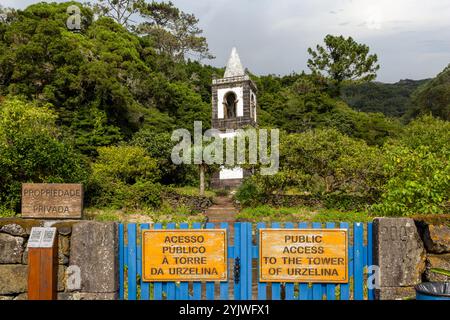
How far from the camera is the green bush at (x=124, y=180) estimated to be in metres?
18.3

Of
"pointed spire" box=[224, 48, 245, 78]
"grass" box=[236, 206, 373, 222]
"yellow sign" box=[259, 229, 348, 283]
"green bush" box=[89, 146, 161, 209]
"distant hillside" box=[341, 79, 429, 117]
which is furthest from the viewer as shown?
"distant hillside" box=[341, 79, 429, 117]

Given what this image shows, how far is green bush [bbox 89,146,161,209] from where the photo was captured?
1831 centimetres

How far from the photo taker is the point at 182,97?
3956cm

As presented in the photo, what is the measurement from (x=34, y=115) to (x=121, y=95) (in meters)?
9.36

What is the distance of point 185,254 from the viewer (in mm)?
5133

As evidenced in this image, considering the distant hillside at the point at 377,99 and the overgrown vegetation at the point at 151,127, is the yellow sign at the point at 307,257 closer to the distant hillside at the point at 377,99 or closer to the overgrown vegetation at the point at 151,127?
the overgrown vegetation at the point at 151,127

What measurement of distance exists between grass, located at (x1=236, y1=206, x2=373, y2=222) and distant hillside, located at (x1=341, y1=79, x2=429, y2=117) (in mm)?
41219

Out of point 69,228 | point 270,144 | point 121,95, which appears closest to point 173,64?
point 121,95

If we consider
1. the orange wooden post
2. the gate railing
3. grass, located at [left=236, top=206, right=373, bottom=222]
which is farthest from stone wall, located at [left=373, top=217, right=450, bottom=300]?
grass, located at [left=236, top=206, right=373, bottom=222]

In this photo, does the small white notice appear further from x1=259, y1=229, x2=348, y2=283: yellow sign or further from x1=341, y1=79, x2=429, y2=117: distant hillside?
x1=341, y1=79, x2=429, y2=117: distant hillside

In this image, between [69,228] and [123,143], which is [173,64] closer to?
[123,143]

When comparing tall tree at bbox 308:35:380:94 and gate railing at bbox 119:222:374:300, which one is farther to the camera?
tall tree at bbox 308:35:380:94

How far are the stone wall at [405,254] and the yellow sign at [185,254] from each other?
1982 mm
